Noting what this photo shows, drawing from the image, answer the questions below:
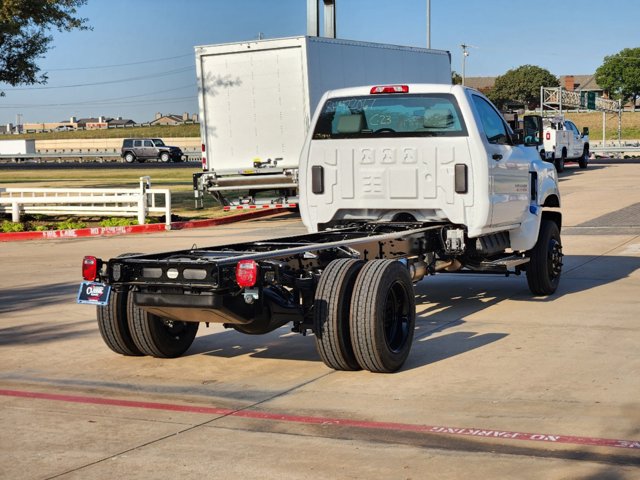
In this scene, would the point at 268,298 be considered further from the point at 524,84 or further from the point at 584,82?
the point at 584,82

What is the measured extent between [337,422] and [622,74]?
15862 centimetres

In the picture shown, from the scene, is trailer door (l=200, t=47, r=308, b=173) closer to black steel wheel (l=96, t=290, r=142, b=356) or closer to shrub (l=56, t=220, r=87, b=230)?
shrub (l=56, t=220, r=87, b=230)

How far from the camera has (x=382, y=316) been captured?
26.5 ft

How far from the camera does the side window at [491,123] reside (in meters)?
11.1

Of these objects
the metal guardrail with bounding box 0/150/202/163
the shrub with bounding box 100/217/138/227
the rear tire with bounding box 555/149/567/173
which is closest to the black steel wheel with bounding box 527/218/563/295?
the shrub with bounding box 100/217/138/227

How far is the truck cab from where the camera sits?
10.7 meters

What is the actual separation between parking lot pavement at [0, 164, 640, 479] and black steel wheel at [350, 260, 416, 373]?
184 millimetres

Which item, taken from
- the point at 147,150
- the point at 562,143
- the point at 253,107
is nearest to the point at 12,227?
the point at 253,107

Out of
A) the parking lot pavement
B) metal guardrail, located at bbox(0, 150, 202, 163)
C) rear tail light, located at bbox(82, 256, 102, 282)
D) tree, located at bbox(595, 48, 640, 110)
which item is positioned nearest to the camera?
the parking lot pavement

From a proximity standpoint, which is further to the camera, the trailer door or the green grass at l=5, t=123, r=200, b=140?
the green grass at l=5, t=123, r=200, b=140

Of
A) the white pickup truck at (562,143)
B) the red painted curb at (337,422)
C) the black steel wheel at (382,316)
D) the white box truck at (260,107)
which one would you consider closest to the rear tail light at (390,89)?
the black steel wheel at (382,316)

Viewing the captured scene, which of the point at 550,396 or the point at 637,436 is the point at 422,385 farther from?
the point at 637,436

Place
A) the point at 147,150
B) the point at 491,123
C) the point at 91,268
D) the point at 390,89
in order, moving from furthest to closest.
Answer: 1. the point at 147,150
2. the point at 491,123
3. the point at 390,89
4. the point at 91,268

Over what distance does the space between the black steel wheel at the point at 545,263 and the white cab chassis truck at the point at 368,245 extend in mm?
Answer: 15
